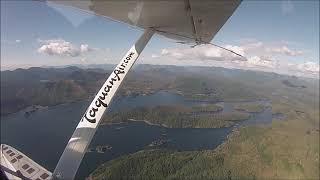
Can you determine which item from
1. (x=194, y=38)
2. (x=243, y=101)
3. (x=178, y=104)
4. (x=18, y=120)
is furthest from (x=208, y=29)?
(x=243, y=101)

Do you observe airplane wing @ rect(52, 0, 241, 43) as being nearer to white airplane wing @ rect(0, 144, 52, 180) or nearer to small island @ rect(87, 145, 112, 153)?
white airplane wing @ rect(0, 144, 52, 180)

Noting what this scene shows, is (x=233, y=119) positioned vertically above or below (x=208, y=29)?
below

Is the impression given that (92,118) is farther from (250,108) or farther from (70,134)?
(250,108)

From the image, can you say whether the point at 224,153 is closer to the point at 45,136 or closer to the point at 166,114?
the point at 166,114

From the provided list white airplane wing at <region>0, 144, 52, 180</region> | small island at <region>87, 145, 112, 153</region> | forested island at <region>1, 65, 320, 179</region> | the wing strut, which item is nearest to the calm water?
small island at <region>87, 145, 112, 153</region>

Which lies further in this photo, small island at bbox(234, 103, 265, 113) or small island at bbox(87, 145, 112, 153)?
small island at bbox(234, 103, 265, 113)

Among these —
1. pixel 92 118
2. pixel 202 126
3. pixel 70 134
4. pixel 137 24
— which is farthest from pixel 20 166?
pixel 202 126

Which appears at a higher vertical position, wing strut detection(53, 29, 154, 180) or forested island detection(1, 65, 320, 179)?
wing strut detection(53, 29, 154, 180)

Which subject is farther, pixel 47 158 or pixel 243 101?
pixel 243 101
